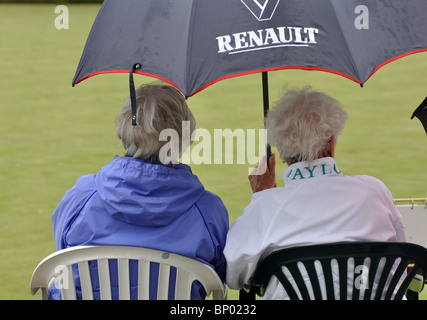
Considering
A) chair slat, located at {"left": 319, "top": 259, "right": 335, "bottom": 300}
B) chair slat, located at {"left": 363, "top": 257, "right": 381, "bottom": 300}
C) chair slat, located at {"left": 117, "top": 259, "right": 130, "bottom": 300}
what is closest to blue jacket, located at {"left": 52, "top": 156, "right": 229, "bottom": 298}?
chair slat, located at {"left": 117, "top": 259, "right": 130, "bottom": 300}

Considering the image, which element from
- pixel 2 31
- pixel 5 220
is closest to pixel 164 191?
pixel 5 220

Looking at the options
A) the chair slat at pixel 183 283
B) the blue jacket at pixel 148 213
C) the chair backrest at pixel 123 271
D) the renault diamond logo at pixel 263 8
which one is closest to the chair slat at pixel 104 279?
the chair backrest at pixel 123 271

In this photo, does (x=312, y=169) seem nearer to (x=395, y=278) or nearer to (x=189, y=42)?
(x=395, y=278)

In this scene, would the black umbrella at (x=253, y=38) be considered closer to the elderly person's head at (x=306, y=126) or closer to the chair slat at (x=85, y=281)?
the elderly person's head at (x=306, y=126)

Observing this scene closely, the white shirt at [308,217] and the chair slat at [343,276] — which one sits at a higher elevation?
the white shirt at [308,217]

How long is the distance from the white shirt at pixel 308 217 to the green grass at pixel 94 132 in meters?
1.88

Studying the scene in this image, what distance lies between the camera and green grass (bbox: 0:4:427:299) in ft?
18.4

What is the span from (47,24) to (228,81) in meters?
8.04

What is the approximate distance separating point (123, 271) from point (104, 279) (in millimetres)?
66

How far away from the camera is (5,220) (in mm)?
5492

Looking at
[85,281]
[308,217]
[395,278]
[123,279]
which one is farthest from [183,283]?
[395,278]

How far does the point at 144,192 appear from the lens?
2369 mm

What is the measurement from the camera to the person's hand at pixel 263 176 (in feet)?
9.39
